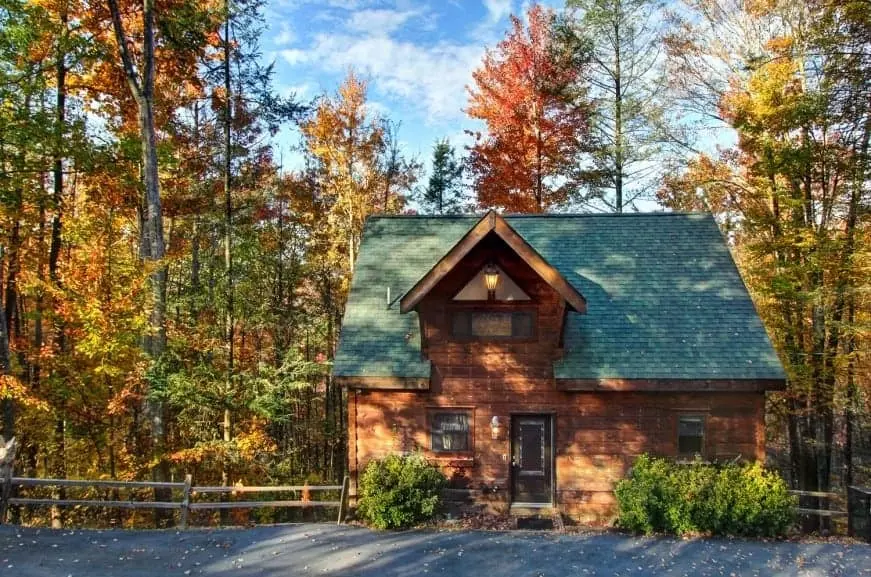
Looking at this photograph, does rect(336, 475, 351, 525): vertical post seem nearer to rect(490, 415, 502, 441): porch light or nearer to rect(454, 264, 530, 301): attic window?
rect(490, 415, 502, 441): porch light

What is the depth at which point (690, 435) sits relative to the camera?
10141 mm

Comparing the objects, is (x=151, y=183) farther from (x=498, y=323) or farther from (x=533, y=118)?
(x=533, y=118)

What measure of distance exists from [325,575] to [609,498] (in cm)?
568

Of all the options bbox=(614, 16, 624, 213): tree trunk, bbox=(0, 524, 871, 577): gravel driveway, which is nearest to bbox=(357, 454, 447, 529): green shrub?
bbox=(0, 524, 871, 577): gravel driveway

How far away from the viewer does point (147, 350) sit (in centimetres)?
1309

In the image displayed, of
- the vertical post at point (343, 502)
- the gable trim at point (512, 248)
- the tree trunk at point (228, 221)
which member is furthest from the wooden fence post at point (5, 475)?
the gable trim at point (512, 248)

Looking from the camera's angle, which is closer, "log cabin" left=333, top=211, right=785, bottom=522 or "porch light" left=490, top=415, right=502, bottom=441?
"log cabin" left=333, top=211, right=785, bottom=522

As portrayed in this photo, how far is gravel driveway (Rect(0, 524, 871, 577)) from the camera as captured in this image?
25.2ft

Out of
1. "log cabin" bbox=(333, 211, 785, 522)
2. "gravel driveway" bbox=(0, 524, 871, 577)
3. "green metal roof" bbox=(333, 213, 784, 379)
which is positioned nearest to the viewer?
"gravel driveway" bbox=(0, 524, 871, 577)

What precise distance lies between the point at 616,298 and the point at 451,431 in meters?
4.69

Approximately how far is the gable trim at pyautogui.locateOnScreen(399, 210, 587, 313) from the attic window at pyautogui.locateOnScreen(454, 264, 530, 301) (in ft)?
2.96

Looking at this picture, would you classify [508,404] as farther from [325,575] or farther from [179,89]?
[179,89]

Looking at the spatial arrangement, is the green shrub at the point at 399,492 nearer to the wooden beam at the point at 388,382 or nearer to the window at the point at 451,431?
the window at the point at 451,431

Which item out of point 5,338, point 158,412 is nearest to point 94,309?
point 5,338
